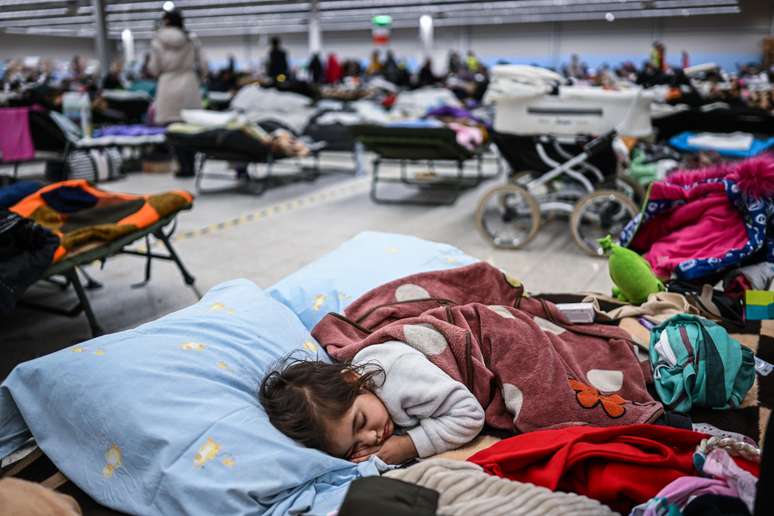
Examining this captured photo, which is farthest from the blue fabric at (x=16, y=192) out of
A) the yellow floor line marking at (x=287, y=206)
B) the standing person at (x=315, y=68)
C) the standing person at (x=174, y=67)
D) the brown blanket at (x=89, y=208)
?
the standing person at (x=315, y=68)

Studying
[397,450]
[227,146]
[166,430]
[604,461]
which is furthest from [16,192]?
[604,461]

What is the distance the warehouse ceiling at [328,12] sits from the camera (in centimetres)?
1809

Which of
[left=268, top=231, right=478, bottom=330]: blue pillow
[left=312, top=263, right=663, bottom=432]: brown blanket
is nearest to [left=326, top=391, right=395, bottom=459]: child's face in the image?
[left=312, top=263, right=663, bottom=432]: brown blanket

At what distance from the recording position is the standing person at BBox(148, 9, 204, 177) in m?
7.11

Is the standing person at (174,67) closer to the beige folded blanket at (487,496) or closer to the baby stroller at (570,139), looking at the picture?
the baby stroller at (570,139)

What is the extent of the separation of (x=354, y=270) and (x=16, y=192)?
1.97 meters

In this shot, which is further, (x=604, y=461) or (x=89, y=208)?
(x=89, y=208)

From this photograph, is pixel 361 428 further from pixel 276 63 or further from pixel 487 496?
pixel 276 63

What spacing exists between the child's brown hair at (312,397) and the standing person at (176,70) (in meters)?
6.00

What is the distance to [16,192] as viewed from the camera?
3.26 meters

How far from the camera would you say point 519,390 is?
65.5 inches

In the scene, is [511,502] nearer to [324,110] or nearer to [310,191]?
[310,191]

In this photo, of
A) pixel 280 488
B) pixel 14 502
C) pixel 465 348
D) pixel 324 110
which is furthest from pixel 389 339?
pixel 324 110

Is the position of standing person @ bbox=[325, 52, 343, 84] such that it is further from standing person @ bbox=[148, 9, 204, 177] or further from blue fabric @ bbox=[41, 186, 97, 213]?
blue fabric @ bbox=[41, 186, 97, 213]
